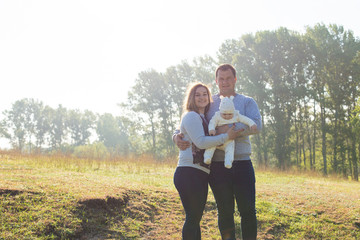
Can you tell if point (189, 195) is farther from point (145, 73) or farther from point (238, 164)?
point (145, 73)

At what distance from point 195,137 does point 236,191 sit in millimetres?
699

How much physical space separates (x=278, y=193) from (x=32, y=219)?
236 inches

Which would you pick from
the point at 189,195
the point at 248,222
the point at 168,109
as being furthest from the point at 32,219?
the point at 168,109

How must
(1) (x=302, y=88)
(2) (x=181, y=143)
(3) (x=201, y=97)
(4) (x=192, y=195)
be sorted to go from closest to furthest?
(4) (x=192, y=195), (2) (x=181, y=143), (3) (x=201, y=97), (1) (x=302, y=88)

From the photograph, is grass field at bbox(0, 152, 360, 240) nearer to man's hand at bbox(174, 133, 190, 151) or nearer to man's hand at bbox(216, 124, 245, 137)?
man's hand at bbox(174, 133, 190, 151)

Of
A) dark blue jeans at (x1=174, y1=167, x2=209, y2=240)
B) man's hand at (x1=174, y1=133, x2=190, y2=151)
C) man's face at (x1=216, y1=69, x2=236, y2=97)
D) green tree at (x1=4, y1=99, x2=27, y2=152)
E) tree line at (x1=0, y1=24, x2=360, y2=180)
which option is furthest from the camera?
green tree at (x1=4, y1=99, x2=27, y2=152)

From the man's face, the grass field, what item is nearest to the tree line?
the grass field

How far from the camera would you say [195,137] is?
262 cm

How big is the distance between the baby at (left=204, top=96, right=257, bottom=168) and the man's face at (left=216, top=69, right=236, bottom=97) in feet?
1.00

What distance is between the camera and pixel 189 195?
256cm

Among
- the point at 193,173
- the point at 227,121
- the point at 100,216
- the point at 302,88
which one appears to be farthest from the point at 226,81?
the point at 302,88

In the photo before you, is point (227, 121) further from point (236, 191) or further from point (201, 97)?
point (236, 191)

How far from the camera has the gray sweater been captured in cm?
259

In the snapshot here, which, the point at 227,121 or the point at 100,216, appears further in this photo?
the point at 100,216
